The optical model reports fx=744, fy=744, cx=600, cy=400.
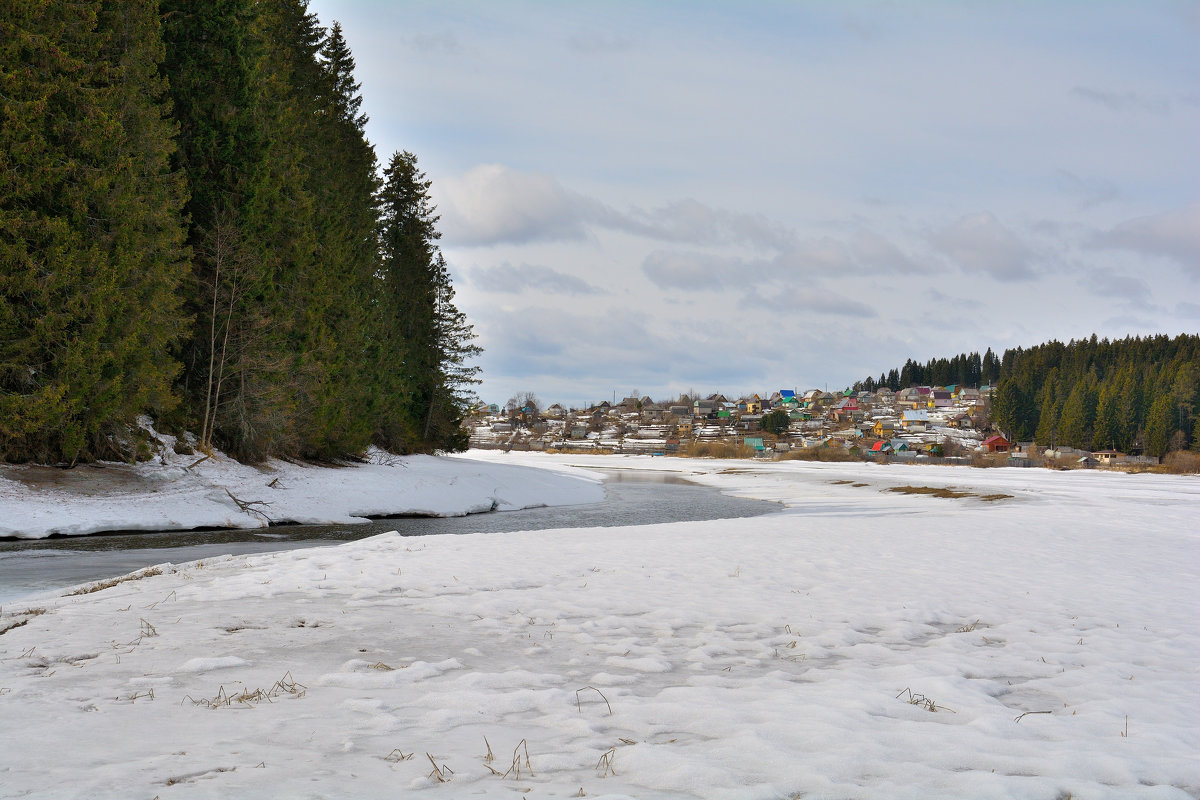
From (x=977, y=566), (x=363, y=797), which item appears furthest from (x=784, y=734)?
(x=977, y=566)

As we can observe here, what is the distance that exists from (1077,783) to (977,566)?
8.60 metres

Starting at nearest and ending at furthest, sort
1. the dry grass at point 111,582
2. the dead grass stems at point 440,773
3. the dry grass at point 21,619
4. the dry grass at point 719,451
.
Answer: the dead grass stems at point 440,773 → the dry grass at point 21,619 → the dry grass at point 111,582 → the dry grass at point 719,451

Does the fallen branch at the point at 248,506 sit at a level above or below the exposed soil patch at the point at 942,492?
below

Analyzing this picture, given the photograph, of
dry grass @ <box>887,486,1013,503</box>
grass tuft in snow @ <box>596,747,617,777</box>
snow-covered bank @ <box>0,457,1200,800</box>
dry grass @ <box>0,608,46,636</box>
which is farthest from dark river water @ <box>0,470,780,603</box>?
grass tuft in snow @ <box>596,747,617,777</box>

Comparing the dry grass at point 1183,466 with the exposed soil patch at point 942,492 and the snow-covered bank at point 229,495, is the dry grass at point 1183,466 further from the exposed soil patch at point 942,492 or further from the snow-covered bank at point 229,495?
the snow-covered bank at point 229,495

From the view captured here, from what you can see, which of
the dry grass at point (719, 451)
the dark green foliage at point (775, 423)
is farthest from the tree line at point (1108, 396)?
the dry grass at point (719, 451)

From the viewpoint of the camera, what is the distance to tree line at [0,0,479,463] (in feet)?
58.8

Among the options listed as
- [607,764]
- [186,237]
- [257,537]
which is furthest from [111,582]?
[186,237]

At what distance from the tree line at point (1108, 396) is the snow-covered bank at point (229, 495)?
94.6m

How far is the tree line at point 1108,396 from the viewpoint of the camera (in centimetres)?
9669

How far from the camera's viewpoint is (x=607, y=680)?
18.6 ft

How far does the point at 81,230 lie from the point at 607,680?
19855mm

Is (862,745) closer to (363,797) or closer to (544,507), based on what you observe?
(363,797)

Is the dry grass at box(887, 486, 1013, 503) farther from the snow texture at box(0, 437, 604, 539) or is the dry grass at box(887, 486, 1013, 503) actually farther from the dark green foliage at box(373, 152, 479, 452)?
the dark green foliage at box(373, 152, 479, 452)
